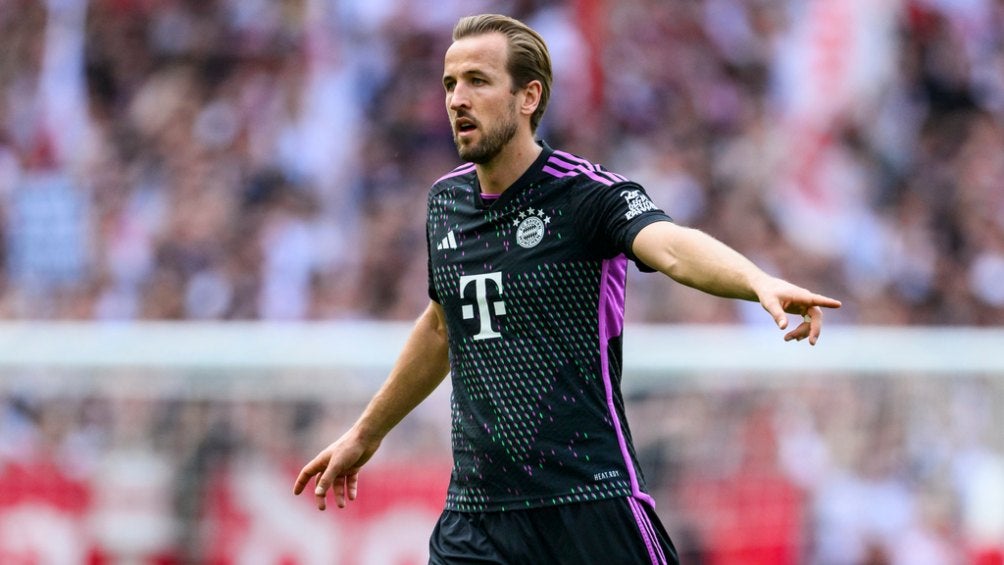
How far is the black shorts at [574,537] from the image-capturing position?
17.2 feet

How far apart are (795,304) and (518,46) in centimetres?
151

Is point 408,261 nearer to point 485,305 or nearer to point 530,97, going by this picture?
point 530,97

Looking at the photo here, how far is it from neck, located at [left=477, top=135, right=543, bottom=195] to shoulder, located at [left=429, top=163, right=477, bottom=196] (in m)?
0.14

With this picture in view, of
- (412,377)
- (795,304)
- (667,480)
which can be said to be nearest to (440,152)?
(667,480)

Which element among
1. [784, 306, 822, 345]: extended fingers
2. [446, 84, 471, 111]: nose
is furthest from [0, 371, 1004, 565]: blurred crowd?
[784, 306, 822, 345]: extended fingers

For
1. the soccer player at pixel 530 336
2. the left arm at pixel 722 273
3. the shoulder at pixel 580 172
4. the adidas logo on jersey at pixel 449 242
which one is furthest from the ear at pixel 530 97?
the left arm at pixel 722 273

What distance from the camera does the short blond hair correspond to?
5.51 metres

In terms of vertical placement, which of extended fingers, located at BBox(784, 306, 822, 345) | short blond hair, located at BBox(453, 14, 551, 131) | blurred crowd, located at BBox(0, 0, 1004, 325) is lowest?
extended fingers, located at BBox(784, 306, 822, 345)

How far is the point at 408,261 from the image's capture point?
1320cm

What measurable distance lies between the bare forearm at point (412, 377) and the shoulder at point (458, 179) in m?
0.41

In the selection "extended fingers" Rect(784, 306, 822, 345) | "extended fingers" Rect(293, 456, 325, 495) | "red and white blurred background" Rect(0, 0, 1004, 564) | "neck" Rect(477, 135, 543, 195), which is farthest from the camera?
"red and white blurred background" Rect(0, 0, 1004, 564)

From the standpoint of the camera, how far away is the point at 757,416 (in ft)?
33.8

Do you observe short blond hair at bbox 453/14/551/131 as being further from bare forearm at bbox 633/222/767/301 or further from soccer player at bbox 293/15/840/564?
bare forearm at bbox 633/222/767/301

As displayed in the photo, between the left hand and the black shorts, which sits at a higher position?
the left hand
